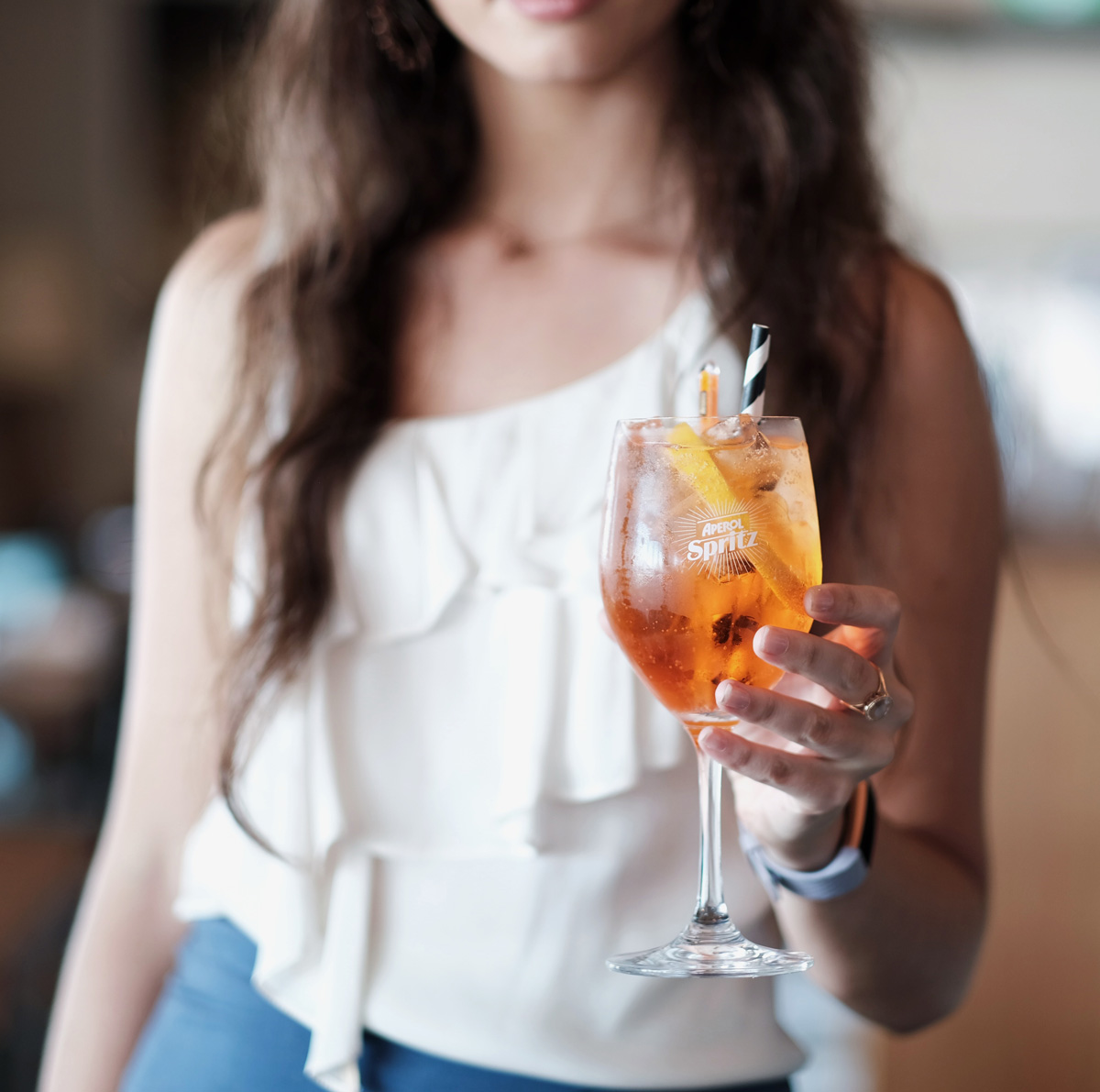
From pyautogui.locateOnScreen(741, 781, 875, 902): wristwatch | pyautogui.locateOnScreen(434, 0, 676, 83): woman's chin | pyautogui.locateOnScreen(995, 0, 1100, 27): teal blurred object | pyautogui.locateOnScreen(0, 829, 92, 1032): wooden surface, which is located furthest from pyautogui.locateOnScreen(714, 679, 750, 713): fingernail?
pyautogui.locateOnScreen(995, 0, 1100, 27): teal blurred object

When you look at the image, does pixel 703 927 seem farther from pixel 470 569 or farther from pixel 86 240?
pixel 86 240

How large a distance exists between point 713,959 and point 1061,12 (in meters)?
4.82

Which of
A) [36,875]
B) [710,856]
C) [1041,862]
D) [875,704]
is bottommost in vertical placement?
[1041,862]

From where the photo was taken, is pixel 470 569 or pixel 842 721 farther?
pixel 470 569

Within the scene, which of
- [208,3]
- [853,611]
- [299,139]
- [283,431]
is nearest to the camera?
[853,611]

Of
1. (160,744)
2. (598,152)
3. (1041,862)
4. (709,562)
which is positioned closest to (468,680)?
(160,744)

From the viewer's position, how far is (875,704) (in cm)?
80

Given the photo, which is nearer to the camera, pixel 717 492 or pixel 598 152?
pixel 717 492

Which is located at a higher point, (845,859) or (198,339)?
(198,339)

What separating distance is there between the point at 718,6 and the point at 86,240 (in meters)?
5.09

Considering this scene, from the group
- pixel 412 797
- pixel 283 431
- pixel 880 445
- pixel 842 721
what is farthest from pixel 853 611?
pixel 283 431

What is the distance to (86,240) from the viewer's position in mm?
5824

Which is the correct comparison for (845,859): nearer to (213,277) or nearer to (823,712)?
(823,712)

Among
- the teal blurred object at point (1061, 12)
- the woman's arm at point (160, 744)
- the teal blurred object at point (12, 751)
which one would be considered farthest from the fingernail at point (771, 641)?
the teal blurred object at point (1061, 12)
